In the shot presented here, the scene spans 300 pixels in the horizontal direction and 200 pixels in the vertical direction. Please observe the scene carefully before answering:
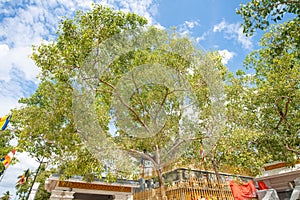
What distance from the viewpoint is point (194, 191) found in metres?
6.77

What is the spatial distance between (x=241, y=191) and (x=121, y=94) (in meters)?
6.32

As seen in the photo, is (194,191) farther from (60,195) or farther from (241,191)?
(60,195)

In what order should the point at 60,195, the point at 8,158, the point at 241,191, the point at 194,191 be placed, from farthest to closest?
the point at 8,158 < the point at 241,191 < the point at 60,195 < the point at 194,191

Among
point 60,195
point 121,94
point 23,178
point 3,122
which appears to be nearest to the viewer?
point 121,94

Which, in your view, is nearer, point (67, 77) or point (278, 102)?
point (67, 77)

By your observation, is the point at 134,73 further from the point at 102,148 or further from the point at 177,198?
the point at 177,198

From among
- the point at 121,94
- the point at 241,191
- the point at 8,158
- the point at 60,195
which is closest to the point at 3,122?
the point at 8,158

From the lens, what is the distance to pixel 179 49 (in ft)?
16.3

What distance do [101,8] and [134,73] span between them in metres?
2.23

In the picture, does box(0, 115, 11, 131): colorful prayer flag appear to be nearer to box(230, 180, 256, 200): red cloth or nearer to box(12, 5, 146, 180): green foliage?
box(12, 5, 146, 180): green foliage

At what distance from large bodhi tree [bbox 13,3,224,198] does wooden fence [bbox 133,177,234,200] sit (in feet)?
3.78

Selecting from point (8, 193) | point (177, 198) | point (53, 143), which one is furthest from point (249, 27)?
point (8, 193)

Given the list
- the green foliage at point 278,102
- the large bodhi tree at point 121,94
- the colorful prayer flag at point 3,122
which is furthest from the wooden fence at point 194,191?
the colorful prayer flag at point 3,122

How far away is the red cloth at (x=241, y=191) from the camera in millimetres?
7822
